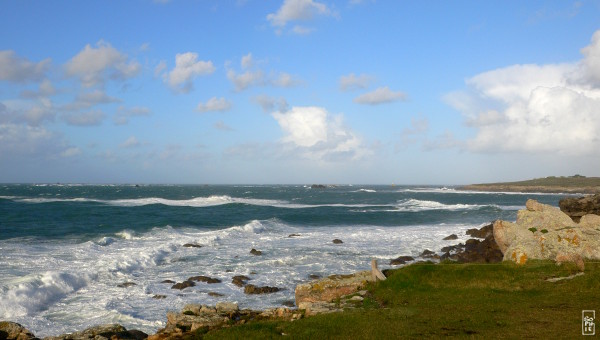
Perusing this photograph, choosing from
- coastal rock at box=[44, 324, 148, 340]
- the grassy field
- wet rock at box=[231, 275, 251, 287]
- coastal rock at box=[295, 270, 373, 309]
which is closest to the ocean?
wet rock at box=[231, 275, 251, 287]

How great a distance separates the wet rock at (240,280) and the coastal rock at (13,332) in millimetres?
13052

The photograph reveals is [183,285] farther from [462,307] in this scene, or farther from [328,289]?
[462,307]

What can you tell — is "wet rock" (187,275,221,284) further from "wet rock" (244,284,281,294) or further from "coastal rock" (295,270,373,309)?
"coastal rock" (295,270,373,309)

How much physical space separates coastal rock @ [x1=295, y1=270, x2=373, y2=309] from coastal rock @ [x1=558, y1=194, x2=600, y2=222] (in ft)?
99.4

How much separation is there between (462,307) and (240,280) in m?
15.7

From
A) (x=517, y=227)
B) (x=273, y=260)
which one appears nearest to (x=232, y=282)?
(x=273, y=260)

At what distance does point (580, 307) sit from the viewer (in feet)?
49.9

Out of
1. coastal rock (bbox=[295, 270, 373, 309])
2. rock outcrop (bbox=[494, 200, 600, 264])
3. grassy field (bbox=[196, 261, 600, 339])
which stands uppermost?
rock outcrop (bbox=[494, 200, 600, 264])

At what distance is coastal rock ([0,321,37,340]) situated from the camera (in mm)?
16062

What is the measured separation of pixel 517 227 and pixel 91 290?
2751 centimetres

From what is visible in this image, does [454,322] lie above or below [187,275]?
above

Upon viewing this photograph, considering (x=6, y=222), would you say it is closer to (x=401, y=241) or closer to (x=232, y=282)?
(x=232, y=282)

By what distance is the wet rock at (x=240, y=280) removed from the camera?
2786cm

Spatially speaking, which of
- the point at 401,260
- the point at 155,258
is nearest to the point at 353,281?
the point at 401,260
